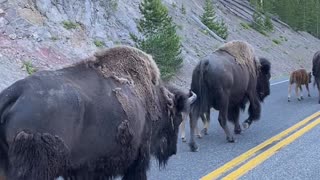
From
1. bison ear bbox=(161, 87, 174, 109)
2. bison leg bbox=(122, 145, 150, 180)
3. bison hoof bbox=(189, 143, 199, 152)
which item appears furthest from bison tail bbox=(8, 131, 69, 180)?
bison hoof bbox=(189, 143, 199, 152)

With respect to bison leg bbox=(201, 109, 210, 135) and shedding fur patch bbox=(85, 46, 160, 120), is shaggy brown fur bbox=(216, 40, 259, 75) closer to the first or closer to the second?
bison leg bbox=(201, 109, 210, 135)

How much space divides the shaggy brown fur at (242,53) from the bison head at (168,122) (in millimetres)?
4451

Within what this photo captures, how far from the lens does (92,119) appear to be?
5.00 metres

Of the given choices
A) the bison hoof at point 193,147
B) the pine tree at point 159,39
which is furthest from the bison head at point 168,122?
the pine tree at point 159,39

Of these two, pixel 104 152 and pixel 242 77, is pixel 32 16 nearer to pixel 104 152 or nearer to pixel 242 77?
pixel 242 77

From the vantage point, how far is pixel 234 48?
11.3m

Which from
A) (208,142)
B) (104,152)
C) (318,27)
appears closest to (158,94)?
(104,152)

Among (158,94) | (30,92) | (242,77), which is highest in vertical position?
(30,92)

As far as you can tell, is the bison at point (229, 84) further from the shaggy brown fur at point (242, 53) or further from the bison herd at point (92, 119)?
the bison herd at point (92, 119)

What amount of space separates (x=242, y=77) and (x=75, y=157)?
21.4 feet

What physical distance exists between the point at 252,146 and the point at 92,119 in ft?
16.6

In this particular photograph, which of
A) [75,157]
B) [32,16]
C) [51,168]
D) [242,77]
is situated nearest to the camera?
[51,168]

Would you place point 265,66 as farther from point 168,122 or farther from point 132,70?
point 132,70

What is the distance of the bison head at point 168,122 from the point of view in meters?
6.42
